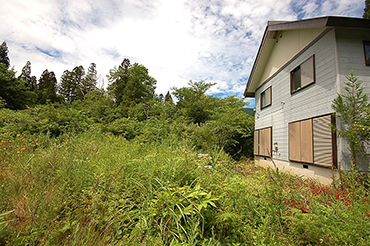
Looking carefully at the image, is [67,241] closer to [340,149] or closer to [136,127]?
[340,149]

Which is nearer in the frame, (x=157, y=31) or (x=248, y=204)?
(x=248, y=204)

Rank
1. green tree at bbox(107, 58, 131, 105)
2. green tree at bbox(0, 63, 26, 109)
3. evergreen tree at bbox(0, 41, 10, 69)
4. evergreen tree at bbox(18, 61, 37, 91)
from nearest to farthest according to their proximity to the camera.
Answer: green tree at bbox(0, 63, 26, 109)
green tree at bbox(107, 58, 131, 105)
evergreen tree at bbox(0, 41, 10, 69)
evergreen tree at bbox(18, 61, 37, 91)

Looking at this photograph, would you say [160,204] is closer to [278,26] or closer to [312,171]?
[312,171]

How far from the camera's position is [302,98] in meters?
6.04

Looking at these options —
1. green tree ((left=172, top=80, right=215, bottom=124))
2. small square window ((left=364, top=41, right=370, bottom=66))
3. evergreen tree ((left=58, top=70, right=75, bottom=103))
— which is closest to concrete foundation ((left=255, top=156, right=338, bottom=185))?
small square window ((left=364, top=41, right=370, bottom=66))

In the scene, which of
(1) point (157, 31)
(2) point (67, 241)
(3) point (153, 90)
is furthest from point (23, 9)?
(3) point (153, 90)

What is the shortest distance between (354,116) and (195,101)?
13.5 m

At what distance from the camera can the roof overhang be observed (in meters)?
4.40

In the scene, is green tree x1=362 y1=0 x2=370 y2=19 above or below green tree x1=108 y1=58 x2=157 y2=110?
above

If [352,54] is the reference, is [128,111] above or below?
below

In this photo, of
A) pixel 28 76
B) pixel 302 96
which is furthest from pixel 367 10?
pixel 28 76

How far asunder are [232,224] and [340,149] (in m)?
4.11

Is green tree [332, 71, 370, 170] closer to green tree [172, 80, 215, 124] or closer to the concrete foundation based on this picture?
the concrete foundation

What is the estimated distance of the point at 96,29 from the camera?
658 cm
